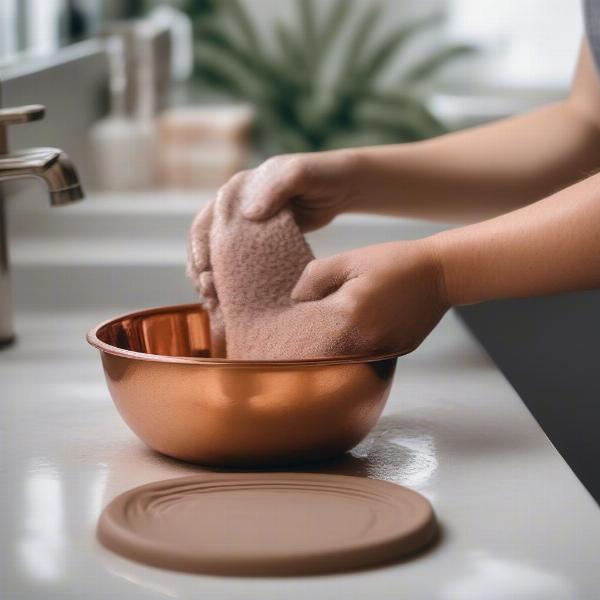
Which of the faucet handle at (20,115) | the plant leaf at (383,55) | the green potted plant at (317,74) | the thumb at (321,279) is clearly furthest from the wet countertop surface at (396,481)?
the plant leaf at (383,55)

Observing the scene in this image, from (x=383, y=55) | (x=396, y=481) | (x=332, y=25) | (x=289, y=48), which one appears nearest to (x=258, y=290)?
(x=396, y=481)

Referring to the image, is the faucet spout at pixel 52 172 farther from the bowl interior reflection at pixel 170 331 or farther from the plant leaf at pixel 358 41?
the plant leaf at pixel 358 41

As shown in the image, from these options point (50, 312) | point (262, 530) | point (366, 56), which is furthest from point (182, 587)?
point (366, 56)

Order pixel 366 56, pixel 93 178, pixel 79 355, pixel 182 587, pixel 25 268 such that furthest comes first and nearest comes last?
pixel 366 56, pixel 93 178, pixel 25 268, pixel 79 355, pixel 182 587

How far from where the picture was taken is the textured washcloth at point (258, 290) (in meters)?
0.76

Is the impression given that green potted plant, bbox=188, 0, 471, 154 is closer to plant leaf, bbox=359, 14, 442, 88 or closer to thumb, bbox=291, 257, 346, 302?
plant leaf, bbox=359, 14, 442, 88

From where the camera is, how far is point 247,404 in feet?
2.29

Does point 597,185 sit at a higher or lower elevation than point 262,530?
higher

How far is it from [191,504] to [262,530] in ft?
0.20

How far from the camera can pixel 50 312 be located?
1.35m

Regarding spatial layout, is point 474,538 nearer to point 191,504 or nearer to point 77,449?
point 191,504

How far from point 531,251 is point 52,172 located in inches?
18.2

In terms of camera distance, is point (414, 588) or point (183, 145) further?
point (183, 145)

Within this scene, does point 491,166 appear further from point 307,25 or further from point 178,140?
point 307,25
